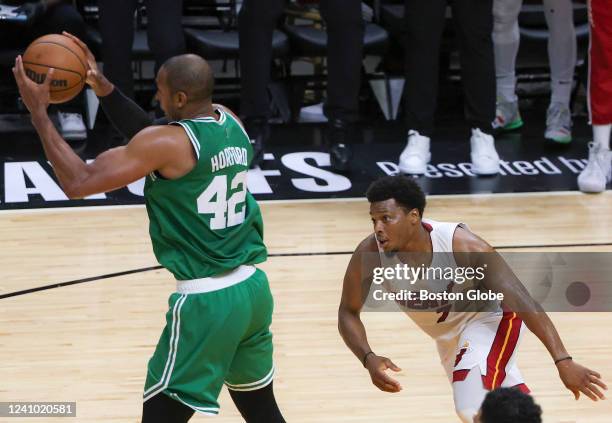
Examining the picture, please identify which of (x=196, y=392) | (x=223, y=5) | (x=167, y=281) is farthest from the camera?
(x=223, y=5)

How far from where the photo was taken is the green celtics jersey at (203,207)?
3758mm

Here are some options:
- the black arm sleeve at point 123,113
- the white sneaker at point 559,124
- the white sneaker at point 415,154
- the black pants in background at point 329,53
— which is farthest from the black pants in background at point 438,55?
the black arm sleeve at point 123,113

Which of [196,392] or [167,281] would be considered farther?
[167,281]

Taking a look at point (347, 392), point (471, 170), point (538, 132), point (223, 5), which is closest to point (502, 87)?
point (538, 132)

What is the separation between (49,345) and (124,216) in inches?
78.9

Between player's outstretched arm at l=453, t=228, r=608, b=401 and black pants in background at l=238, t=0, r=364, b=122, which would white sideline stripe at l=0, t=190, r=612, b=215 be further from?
player's outstretched arm at l=453, t=228, r=608, b=401

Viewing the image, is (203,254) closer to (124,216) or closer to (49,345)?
(49,345)

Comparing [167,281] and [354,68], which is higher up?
[354,68]

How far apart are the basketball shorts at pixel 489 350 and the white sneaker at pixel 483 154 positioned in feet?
12.9

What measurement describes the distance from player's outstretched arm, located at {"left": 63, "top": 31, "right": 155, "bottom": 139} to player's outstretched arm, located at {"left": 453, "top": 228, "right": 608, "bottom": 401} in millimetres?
1221

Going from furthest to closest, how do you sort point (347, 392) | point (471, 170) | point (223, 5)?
point (223, 5)
point (471, 170)
point (347, 392)

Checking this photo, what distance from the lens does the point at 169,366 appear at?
12.2ft

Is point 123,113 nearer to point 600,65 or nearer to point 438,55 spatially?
point 438,55

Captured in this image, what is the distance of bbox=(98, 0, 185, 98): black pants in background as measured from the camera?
7660 millimetres
